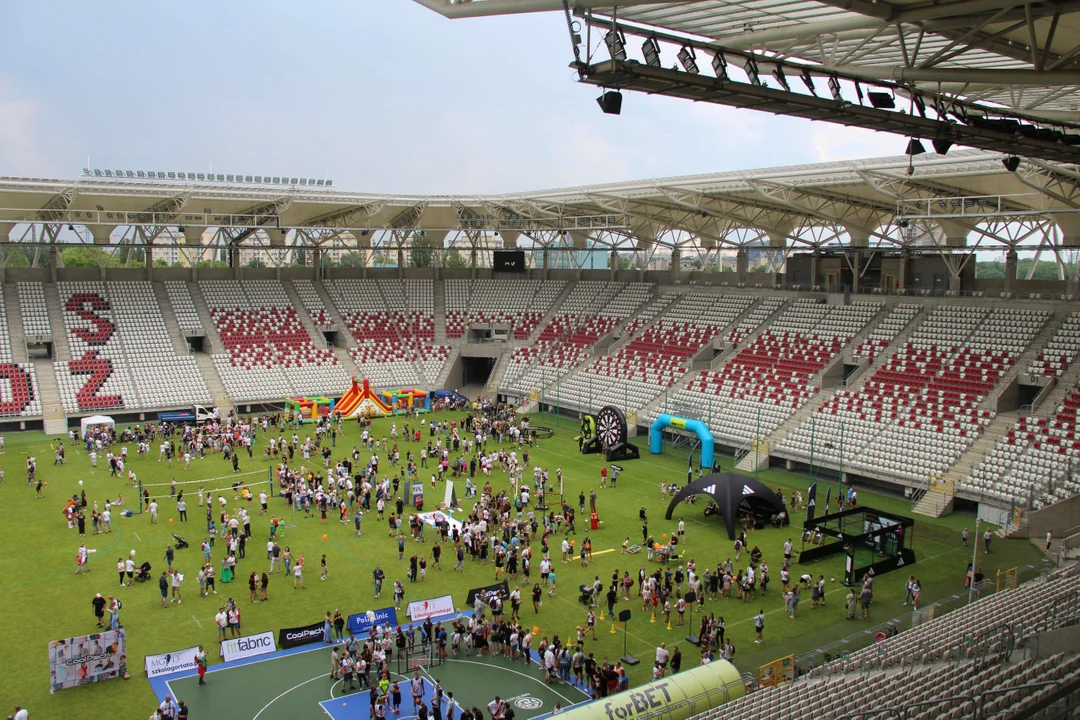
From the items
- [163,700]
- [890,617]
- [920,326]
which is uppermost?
[920,326]

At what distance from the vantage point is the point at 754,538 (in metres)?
27.9

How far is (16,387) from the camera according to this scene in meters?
44.1

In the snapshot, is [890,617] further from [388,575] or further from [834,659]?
[388,575]

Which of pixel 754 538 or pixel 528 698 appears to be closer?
pixel 528 698

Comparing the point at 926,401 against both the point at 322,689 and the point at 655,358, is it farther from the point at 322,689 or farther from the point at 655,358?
the point at 322,689

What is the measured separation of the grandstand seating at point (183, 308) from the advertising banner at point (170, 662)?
120ft

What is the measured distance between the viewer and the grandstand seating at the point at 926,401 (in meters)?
33.4

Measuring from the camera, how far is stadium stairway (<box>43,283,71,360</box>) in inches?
1858

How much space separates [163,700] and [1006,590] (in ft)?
62.3

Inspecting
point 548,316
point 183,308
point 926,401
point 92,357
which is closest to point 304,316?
point 183,308

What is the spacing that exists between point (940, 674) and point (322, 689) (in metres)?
11.6

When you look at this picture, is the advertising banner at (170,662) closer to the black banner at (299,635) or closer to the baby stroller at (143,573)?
the black banner at (299,635)

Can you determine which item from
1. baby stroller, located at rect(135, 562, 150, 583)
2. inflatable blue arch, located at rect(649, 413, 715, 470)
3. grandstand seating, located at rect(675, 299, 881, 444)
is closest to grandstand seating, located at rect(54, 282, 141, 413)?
baby stroller, located at rect(135, 562, 150, 583)

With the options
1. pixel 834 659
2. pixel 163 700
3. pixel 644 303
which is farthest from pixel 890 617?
pixel 644 303
